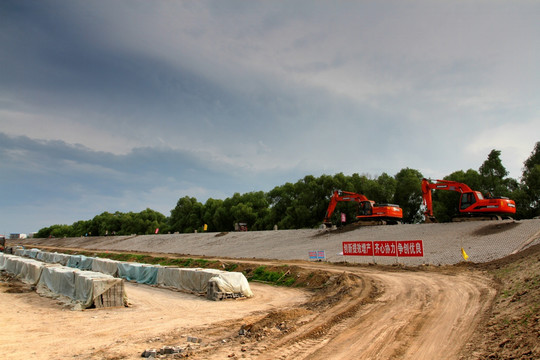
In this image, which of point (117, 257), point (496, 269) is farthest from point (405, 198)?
point (117, 257)

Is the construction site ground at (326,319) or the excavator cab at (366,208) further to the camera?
the excavator cab at (366,208)

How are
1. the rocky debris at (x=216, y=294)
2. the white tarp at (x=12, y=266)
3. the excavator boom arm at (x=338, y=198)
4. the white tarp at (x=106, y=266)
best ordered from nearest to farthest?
the rocky debris at (x=216, y=294), the white tarp at (x=106, y=266), the white tarp at (x=12, y=266), the excavator boom arm at (x=338, y=198)

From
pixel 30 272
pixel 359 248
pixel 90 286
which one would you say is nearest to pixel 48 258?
pixel 30 272

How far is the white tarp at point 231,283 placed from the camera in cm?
1703

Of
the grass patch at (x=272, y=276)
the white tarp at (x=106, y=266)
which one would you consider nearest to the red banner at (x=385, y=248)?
the grass patch at (x=272, y=276)

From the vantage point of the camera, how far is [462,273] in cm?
1908

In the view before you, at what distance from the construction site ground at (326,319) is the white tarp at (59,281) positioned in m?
0.73

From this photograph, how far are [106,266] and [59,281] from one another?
1015 centimetres

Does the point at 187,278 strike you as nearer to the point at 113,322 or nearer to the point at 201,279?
the point at 201,279

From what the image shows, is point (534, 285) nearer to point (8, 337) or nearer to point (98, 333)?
point (98, 333)

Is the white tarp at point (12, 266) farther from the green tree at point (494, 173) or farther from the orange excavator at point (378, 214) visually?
the green tree at point (494, 173)

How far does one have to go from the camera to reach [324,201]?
231ft

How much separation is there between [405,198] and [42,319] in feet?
197

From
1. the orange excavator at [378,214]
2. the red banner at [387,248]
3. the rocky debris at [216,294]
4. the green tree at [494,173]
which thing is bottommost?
the rocky debris at [216,294]
